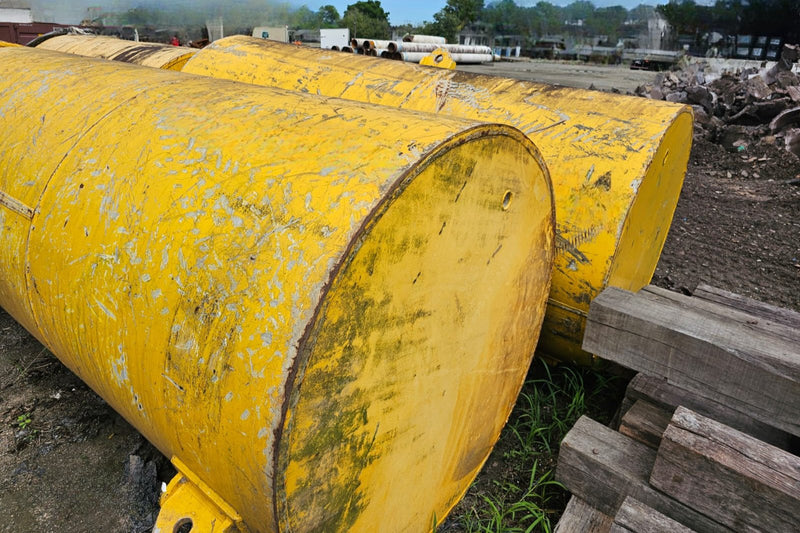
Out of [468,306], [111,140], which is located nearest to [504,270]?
[468,306]

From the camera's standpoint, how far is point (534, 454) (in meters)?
1.94

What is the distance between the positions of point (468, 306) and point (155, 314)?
71cm

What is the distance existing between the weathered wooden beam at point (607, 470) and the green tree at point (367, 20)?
172ft

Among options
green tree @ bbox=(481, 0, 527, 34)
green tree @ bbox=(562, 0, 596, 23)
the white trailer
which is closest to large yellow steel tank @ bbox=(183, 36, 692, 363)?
the white trailer

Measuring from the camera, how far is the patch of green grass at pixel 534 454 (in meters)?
1.67

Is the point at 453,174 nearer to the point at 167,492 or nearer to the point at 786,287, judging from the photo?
the point at 167,492

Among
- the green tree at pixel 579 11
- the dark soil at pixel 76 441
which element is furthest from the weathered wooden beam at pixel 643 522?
the green tree at pixel 579 11

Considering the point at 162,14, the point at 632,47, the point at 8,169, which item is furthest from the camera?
the point at 162,14

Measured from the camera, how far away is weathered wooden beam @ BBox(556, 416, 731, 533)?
4.58 ft

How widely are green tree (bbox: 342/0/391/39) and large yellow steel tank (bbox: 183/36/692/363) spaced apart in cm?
5105

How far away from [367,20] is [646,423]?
60792mm

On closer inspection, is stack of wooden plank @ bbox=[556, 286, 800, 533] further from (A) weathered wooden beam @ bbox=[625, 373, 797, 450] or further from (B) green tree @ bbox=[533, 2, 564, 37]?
(B) green tree @ bbox=[533, 2, 564, 37]

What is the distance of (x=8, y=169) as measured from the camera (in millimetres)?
1578

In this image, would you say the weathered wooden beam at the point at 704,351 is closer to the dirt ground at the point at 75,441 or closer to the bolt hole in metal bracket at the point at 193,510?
the bolt hole in metal bracket at the point at 193,510
